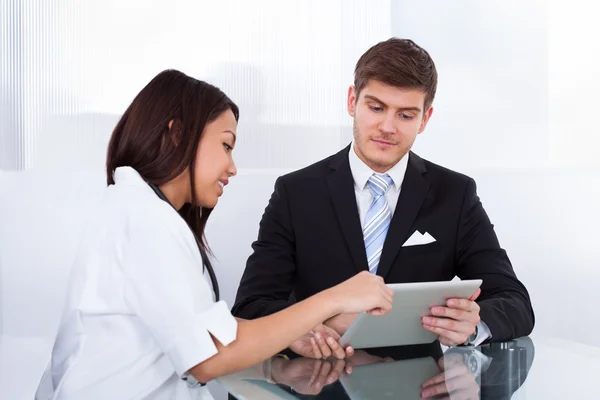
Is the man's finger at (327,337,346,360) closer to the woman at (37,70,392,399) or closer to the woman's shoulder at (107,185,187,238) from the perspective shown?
the woman at (37,70,392,399)

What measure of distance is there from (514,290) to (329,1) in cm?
170

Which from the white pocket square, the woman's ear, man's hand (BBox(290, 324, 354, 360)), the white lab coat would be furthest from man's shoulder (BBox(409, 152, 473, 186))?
the white lab coat

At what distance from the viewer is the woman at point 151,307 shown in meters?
1.50

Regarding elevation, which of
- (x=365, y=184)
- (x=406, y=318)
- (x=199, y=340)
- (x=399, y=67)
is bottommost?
(x=406, y=318)

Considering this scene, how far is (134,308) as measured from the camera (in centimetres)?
153

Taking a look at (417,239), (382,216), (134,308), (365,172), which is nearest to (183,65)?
(365,172)

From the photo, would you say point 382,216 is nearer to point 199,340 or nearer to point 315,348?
point 315,348

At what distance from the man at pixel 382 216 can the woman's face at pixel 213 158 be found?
2.16ft

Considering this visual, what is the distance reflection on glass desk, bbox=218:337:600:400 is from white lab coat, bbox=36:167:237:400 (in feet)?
0.67

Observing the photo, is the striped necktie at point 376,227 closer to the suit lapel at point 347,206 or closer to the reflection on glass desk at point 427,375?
the suit lapel at point 347,206

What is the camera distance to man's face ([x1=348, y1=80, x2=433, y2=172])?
100 inches

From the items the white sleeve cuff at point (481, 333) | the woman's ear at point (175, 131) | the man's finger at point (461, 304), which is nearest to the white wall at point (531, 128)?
the white sleeve cuff at point (481, 333)

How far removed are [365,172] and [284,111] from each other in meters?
0.91

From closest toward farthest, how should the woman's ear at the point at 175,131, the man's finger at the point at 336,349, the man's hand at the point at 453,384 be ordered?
the man's hand at the point at 453,384
the woman's ear at the point at 175,131
the man's finger at the point at 336,349
